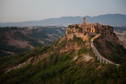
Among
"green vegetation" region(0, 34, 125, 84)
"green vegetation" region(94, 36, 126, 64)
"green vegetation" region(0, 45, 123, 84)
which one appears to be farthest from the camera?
"green vegetation" region(94, 36, 126, 64)

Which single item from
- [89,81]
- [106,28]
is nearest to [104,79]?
[89,81]

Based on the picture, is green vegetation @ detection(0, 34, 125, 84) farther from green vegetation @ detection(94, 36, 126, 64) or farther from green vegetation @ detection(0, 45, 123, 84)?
green vegetation @ detection(94, 36, 126, 64)

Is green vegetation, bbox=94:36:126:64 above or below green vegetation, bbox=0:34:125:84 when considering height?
above

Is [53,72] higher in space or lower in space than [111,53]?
lower

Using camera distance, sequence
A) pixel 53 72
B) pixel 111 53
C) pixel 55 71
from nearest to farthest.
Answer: pixel 111 53 → pixel 55 71 → pixel 53 72

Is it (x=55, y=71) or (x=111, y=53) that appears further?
(x=55, y=71)

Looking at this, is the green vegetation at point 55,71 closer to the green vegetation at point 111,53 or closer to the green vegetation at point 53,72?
the green vegetation at point 53,72

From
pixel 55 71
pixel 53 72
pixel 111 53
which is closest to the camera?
pixel 111 53

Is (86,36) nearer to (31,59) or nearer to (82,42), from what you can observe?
(82,42)

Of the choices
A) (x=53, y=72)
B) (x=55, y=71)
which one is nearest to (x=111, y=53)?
(x=55, y=71)

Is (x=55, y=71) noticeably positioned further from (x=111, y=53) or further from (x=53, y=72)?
(x=111, y=53)

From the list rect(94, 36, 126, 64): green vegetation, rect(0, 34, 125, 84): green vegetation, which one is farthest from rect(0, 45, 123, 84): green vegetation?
rect(94, 36, 126, 64): green vegetation

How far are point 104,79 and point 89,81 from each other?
408 centimetres

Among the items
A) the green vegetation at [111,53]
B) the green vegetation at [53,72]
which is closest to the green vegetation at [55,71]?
the green vegetation at [53,72]
